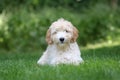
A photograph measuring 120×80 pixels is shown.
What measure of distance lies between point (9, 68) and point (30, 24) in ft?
32.9

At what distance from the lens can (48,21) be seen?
62.6ft

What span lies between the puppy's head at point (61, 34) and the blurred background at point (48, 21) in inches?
376

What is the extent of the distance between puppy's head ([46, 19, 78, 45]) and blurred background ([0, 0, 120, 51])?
954 centimetres

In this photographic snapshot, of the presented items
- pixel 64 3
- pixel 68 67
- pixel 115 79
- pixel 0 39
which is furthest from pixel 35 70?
pixel 64 3

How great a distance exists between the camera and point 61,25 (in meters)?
8.67

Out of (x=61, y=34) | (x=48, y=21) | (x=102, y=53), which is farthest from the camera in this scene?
(x=48, y=21)

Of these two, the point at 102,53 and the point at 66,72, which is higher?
the point at 102,53

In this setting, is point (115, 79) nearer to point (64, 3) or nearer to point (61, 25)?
point (61, 25)

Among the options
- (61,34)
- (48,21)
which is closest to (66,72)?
(61,34)

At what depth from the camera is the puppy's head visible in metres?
8.50

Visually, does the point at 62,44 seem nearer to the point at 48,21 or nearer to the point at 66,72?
the point at 66,72

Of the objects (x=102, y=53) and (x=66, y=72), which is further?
(x=102, y=53)

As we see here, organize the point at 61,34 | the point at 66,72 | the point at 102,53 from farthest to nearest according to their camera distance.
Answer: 1. the point at 102,53
2. the point at 61,34
3. the point at 66,72

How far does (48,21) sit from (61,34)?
1063 centimetres
